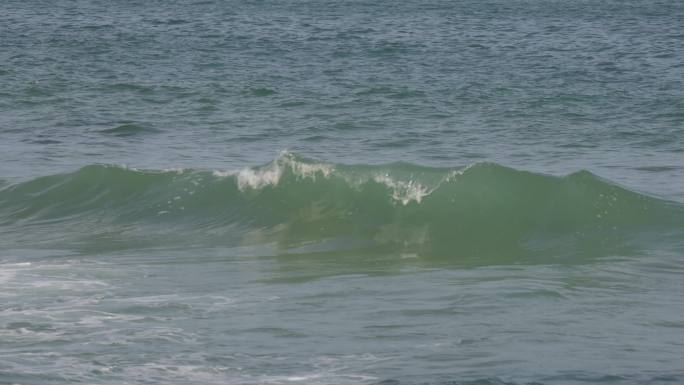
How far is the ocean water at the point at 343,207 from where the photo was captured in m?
8.96

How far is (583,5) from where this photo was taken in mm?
40000

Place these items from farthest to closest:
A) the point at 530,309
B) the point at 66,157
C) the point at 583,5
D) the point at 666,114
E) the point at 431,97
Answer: the point at 583,5 < the point at 431,97 < the point at 666,114 < the point at 66,157 < the point at 530,309

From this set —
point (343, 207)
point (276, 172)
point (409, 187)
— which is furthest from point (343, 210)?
point (276, 172)

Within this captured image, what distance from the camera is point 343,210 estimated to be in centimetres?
1523

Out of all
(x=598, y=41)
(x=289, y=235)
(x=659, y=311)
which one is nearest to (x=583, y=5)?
(x=598, y=41)

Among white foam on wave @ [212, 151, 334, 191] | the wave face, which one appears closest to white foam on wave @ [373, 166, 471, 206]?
the wave face

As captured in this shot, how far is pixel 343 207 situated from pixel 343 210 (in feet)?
0.45

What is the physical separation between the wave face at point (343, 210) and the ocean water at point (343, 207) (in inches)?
1.4

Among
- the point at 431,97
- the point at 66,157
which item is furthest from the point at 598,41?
the point at 66,157

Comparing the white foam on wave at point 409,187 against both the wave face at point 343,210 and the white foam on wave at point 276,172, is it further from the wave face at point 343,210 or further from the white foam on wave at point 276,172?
the white foam on wave at point 276,172

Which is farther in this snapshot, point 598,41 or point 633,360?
point 598,41

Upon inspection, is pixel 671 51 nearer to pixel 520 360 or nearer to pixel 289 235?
pixel 289 235

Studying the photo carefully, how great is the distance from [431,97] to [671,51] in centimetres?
764

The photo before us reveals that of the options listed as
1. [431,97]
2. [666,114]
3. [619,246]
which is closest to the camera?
[619,246]
